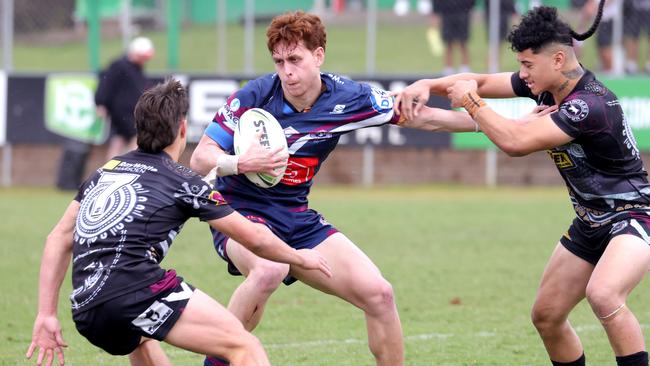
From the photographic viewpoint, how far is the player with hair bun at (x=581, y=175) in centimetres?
554

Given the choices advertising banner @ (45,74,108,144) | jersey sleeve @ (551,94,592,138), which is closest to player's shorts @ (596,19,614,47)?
advertising banner @ (45,74,108,144)

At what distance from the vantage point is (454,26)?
18.0m

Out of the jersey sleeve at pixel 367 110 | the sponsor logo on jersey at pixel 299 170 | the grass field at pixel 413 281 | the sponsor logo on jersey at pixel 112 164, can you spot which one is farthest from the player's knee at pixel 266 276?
the sponsor logo on jersey at pixel 112 164

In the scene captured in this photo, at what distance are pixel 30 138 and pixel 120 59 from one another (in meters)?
2.01

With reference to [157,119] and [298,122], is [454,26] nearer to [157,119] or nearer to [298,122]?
[298,122]

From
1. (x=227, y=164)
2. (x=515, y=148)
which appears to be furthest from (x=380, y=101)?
(x=227, y=164)

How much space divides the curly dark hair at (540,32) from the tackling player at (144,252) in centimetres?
175

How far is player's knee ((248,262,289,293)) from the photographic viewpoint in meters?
5.87

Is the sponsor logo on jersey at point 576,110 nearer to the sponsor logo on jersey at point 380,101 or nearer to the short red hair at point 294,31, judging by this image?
the sponsor logo on jersey at point 380,101

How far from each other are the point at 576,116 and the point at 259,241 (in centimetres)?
185

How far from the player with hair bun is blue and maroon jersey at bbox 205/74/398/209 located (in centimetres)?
54

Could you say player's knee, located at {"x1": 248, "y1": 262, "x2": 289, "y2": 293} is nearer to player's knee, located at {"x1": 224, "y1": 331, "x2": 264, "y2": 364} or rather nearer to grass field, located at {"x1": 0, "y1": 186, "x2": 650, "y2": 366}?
grass field, located at {"x1": 0, "y1": 186, "x2": 650, "y2": 366}

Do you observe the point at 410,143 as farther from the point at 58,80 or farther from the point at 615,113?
the point at 615,113

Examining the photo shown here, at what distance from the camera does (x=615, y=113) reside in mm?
5660
